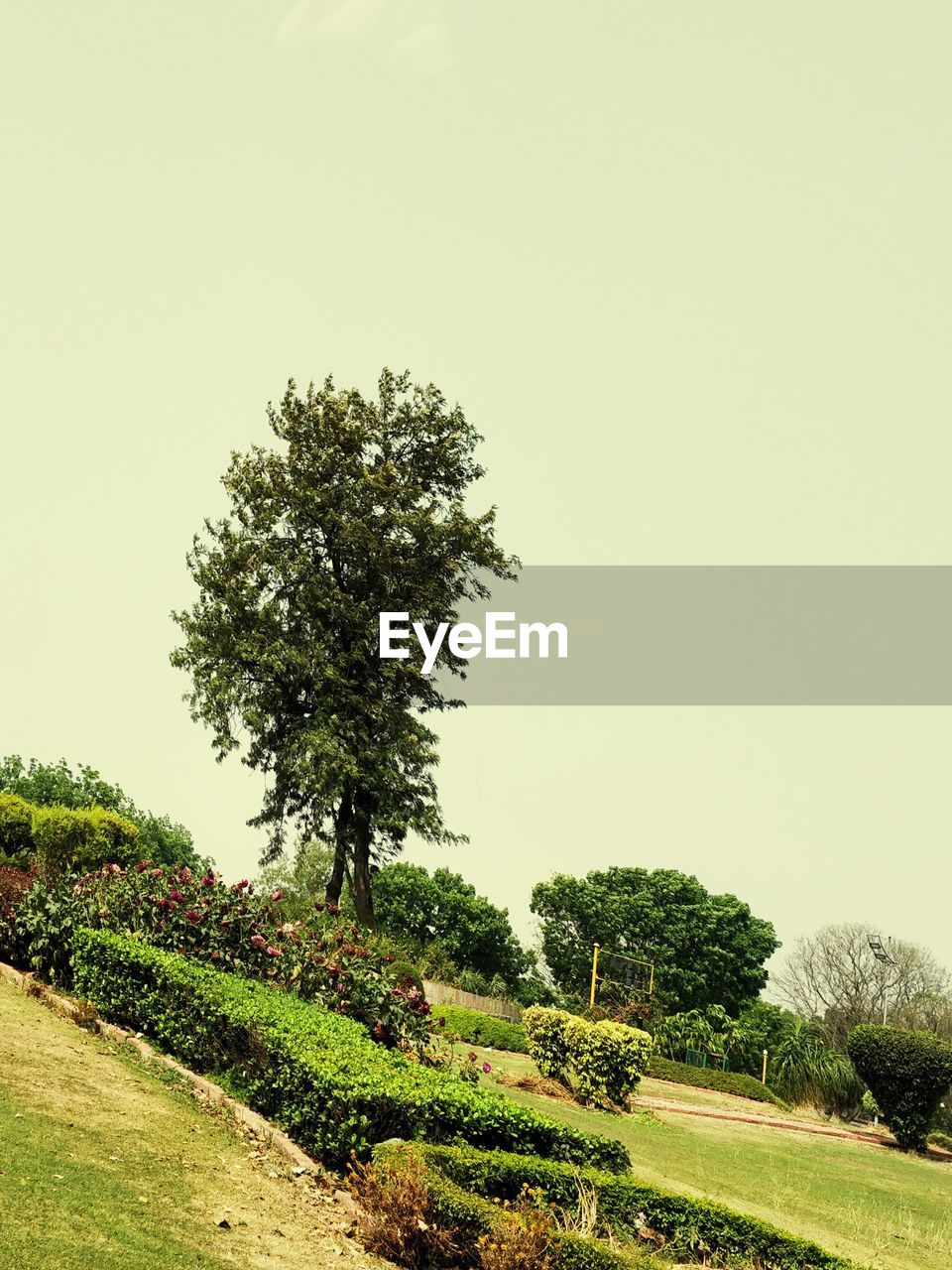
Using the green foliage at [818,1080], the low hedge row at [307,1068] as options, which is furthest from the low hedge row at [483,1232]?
the green foliage at [818,1080]

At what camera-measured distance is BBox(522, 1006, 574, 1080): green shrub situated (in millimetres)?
18766

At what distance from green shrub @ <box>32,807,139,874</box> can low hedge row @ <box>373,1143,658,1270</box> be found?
19401 millimetres

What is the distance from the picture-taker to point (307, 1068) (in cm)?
852

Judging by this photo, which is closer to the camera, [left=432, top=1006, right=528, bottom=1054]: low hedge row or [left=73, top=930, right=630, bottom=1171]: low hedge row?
[left=73, top=930, right=630, bottom=1171]: low hedge row

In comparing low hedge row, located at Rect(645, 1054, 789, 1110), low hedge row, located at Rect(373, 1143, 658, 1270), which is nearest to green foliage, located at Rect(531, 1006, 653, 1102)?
low hedge row, located at Rect(373, 1143, 658, 1270)

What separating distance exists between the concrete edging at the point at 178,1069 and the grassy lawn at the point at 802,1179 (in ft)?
13.7

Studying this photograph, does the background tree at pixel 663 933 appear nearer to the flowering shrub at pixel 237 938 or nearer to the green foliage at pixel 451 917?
the green foliage at pixel 451 917

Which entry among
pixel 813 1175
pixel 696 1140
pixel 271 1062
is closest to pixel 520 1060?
pixel 696 1140

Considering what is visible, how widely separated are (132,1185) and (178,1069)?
3532mm

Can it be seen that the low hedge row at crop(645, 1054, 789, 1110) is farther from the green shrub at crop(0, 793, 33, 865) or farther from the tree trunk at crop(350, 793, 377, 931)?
the green shrub at crop(0, 793, 33, 865)

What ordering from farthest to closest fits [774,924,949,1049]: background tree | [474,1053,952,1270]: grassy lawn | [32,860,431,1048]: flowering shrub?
[774,924,949,1049]: background tree < [32,860,431,1048]: flowering shrub < [474,1053,952,1270]: grassy lawn

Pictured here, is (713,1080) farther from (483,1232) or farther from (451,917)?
(451,917)

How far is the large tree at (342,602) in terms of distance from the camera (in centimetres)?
2812

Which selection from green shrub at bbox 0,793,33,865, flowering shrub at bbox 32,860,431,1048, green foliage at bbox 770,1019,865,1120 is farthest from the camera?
green foliage at bbox 770,1019,865,1120
